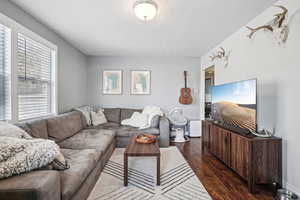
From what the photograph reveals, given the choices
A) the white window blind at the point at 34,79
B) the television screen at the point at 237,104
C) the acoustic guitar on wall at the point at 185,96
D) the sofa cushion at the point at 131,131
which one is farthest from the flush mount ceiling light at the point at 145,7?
the acoustic guitar on wall at the point at 185,96

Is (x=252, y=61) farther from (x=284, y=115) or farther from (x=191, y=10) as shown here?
(x=191, y=10)

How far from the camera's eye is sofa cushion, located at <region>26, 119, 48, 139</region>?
6.42 ft

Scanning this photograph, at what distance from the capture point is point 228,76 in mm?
3115

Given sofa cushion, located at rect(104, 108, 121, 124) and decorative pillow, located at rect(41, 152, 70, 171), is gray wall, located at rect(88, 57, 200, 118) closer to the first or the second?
sofa cushion, located at rect(104, 108, 121, 124)

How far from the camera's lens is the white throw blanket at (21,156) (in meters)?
1.04

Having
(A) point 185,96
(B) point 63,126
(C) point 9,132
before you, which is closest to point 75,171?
(C) point 9,132

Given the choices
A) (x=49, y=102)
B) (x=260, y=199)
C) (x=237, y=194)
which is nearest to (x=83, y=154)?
(x=49, y=102)

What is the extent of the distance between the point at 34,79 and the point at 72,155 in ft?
4.93

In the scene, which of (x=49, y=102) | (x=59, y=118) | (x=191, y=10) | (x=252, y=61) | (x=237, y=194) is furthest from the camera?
(x=49, y=102)

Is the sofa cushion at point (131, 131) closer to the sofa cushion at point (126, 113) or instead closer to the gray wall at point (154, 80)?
the sofa cushion at point (126, 113)

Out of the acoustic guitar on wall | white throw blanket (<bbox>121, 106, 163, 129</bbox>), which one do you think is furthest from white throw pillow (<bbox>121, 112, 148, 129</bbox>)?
the acoustic guitar on wall

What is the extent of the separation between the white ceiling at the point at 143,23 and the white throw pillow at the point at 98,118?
1.67 m

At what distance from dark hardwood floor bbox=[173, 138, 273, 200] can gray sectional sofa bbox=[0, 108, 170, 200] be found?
0.89m

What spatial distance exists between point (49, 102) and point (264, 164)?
357cm
